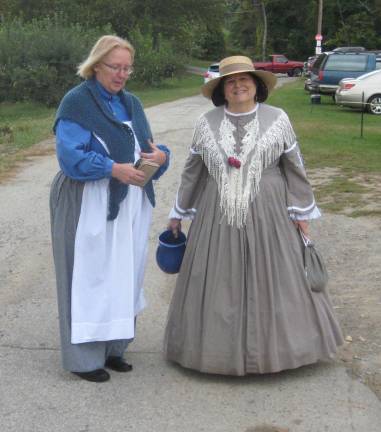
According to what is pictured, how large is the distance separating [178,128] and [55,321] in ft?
44.1

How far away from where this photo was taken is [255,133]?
4.59 m

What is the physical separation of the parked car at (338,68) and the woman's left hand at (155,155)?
2278 centimetres

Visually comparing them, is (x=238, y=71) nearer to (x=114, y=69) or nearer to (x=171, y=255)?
(x=114, y=69)

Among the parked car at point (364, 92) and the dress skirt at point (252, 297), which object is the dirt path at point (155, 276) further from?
the parked car at point (364, 92)

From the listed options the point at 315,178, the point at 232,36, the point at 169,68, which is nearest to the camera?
the point at 315,178

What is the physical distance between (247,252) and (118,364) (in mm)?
1027

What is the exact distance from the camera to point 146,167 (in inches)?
170

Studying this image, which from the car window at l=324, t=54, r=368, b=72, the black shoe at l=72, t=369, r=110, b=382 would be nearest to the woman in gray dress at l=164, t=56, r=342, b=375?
the black shoe at l=72, t=369, r=110, b=382

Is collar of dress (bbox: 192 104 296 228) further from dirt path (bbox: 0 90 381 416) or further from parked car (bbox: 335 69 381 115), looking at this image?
parked car (bbox: 335 69 381 115)

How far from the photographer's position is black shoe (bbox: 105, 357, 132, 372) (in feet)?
15.7

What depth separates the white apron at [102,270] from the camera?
4438 millimetres

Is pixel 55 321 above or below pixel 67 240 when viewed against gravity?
below

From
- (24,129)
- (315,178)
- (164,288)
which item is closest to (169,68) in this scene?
(24,129)

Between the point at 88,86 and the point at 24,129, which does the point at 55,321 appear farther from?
the point at 24,129
